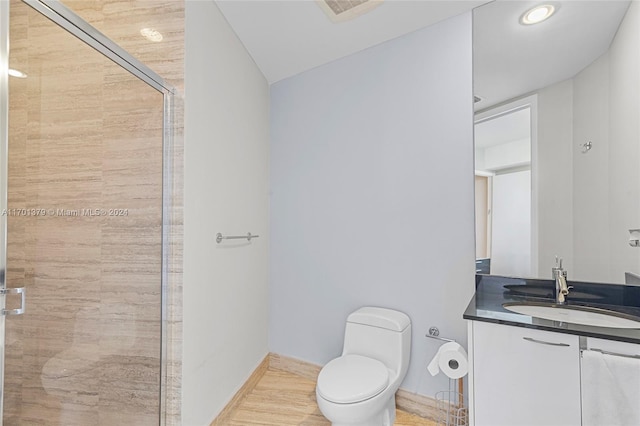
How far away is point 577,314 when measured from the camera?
163 centimetres

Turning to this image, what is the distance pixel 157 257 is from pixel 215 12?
4.51 ft

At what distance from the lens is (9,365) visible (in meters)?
1.25

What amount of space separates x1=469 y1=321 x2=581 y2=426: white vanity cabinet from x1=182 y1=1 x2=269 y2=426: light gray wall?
1.29 meters

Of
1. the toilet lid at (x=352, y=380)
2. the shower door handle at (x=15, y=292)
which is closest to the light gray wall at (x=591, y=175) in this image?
the toilet lid at (x=352, y=380)

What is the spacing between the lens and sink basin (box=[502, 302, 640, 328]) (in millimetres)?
1503

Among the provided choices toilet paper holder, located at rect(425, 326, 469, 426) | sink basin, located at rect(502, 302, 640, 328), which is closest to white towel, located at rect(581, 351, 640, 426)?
sink basin, located at rect(502, 302, 640, 328)

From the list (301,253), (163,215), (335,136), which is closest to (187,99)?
(163,215)

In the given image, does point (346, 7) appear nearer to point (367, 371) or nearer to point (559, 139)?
point (559, 139)

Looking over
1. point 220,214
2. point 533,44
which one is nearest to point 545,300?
point 533,44

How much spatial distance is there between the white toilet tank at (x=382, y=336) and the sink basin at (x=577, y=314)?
2.01 feet

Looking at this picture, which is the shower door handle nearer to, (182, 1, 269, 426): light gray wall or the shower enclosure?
the shower enclosure

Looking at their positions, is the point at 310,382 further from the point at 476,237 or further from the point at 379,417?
the point at 476,237

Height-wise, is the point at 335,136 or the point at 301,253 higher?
the point at 335,136

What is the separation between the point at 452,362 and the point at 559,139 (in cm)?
128
